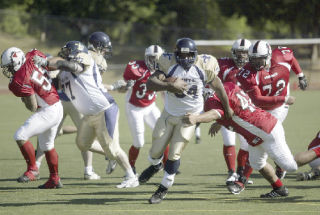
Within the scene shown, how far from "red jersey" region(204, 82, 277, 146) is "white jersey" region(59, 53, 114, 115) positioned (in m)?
1.50

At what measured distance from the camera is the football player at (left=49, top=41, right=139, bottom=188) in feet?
25.8

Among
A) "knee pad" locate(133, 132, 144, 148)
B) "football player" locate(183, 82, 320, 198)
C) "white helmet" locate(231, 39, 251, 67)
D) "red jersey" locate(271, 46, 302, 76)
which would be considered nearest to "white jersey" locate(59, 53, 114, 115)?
"football player" locate(183, 82, 320, 198)

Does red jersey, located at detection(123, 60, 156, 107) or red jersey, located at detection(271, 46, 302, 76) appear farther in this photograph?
red jersey, located at detection(123, 60, 156, 107)

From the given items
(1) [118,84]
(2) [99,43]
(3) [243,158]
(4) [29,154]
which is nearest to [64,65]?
(2) [99,43]

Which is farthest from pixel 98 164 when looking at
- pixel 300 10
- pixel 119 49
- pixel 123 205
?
pixel 300 10

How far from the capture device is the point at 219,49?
80.7 ft

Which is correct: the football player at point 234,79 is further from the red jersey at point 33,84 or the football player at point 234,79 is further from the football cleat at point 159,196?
the red jersey at point 33,84

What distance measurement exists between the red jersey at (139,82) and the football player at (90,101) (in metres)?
1.51

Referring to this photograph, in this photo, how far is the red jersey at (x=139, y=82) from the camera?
9.60 meters

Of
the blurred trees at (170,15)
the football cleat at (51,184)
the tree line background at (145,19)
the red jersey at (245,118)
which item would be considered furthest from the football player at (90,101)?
the blurred trees at (170,15)

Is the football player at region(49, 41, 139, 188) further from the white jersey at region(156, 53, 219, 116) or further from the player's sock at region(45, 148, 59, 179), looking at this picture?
the white jersey at region(156, 53, 219, 116)

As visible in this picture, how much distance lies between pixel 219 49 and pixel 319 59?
6320mm

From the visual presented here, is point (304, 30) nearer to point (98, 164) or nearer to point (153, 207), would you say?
point (98, 164)

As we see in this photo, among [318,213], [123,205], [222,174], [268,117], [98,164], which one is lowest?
[98,164]
